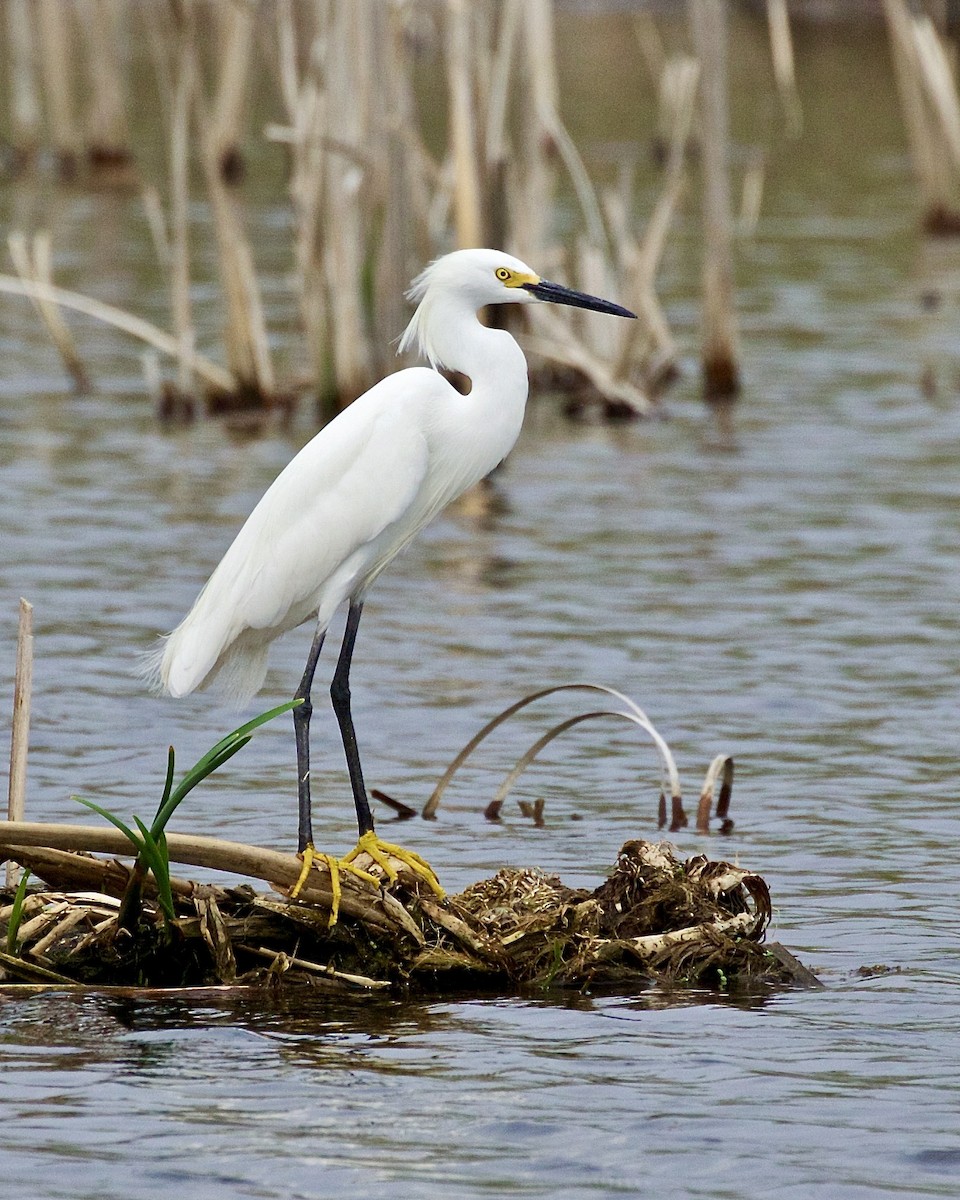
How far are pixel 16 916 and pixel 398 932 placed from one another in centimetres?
98

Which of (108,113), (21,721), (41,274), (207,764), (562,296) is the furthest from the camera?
(108,113)

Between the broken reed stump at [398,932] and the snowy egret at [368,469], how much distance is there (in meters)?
0.58

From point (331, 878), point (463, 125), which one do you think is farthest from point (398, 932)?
point (463, 125)

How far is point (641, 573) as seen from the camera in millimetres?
11750

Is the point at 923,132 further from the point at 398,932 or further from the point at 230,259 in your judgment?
the point at 398,932

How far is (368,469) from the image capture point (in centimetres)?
636

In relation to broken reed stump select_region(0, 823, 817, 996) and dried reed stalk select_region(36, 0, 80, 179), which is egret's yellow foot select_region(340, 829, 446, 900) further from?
dried reed stalk select_region(36, 0, 80, 179)

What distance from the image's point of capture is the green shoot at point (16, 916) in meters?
5.38

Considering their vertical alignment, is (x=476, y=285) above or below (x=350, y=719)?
above

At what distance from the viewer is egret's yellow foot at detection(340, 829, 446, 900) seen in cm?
589

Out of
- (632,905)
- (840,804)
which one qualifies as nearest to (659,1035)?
(632,905)

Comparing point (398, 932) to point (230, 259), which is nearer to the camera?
point (398, 932)

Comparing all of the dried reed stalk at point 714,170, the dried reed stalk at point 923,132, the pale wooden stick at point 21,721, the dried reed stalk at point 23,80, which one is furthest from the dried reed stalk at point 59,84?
the pale wooden stick at point 21,721

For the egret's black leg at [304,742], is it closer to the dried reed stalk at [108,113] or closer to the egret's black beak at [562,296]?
the egret's black beak at [562,296]
